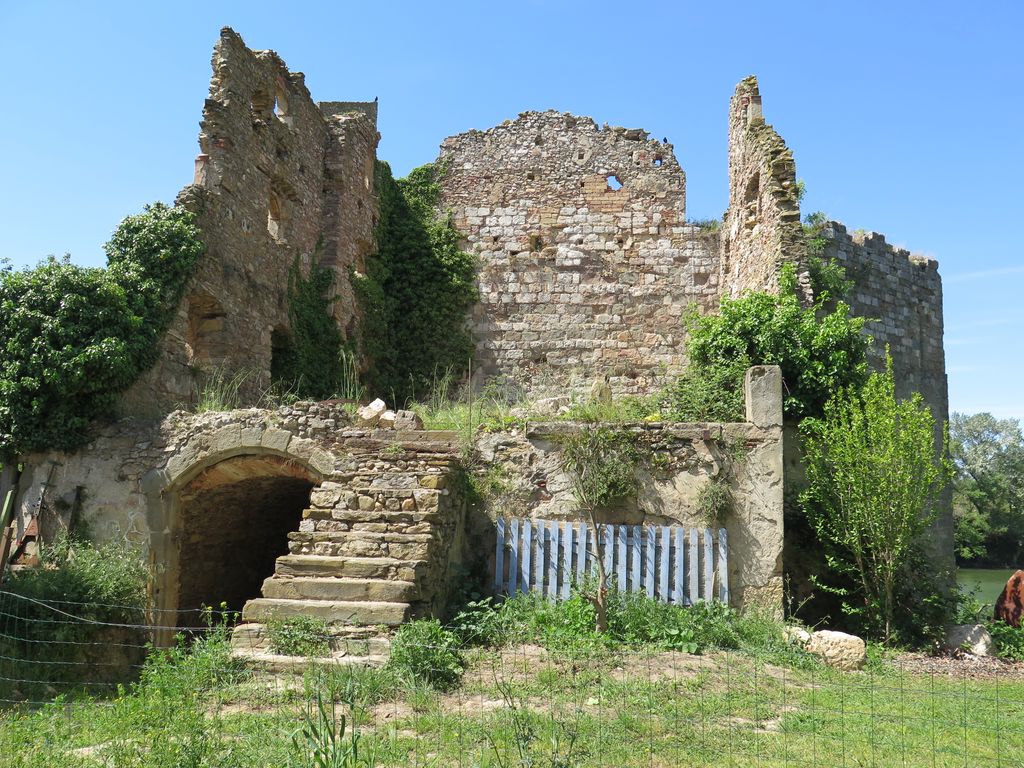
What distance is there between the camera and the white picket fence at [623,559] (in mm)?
8617

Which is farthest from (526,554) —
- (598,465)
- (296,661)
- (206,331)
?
(206,331)

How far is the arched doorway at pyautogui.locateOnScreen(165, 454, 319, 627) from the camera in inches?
385

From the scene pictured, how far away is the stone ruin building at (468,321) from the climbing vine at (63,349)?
1.13ft

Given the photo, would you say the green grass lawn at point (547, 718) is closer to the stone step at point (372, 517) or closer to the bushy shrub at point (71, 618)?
the bushy shrub at point (71, 618)

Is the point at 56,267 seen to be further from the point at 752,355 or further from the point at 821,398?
the point at 821,398

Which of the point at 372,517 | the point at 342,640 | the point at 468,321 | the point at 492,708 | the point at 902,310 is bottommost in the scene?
the point at 492,708

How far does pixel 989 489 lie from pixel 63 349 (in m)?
37.9

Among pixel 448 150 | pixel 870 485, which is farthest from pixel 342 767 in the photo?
pixel 448 150

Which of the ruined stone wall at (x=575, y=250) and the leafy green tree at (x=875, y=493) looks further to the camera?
the ruined stone wall at (x=575, y=250)

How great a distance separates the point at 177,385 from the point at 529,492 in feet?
17.0

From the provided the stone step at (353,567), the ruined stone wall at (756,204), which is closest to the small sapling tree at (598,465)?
the stone step at (353,567)

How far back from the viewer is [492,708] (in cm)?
563

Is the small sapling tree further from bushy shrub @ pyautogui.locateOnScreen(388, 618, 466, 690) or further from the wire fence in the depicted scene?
bushy shrub @ pyautogui.locateOnScreen(388, 618, 466, 690)

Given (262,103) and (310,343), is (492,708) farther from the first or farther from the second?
(262,103)
